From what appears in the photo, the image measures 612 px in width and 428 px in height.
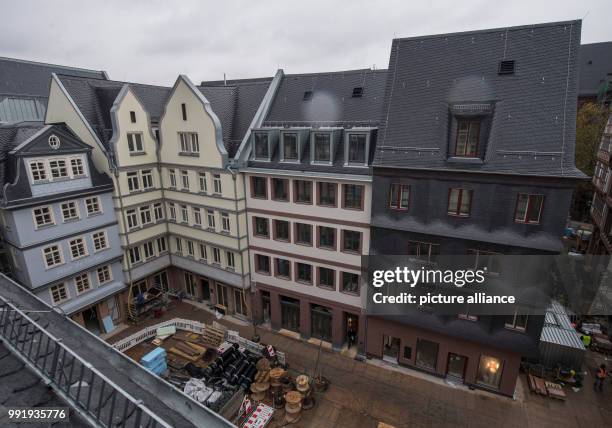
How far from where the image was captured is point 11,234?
1031 inches

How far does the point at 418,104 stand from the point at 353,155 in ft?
18.5

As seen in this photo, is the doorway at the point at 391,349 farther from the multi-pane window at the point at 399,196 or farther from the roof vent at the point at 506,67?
the roof vent at the point at 506,67

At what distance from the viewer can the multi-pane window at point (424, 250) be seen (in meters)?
23.4

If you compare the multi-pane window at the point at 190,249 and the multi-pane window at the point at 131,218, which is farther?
the multi-pane window at the point at 190,249

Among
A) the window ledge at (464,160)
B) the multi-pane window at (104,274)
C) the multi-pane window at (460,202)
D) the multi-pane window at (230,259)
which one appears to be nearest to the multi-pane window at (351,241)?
the multi-pane window at (460,202)

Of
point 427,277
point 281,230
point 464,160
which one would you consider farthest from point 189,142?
point 427,277

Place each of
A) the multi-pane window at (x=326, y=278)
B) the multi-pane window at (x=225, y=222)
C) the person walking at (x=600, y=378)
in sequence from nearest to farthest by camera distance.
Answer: the person walking at (x=600, y=378) < the multi-pane window at (x=326, y=278) < the multi-pane window at (x=225, y=222)

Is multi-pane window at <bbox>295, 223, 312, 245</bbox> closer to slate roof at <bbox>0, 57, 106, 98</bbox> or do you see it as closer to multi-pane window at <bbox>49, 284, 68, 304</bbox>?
multi-pane window at <bbox>49, 284, 68, 304</bbox>

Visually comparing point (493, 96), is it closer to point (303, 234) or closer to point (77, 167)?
point (303, 234)

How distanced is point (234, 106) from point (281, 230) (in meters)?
13.7

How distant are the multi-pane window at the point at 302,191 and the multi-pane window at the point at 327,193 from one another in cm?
96

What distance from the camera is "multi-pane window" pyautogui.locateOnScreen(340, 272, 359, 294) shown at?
27703 millimetres

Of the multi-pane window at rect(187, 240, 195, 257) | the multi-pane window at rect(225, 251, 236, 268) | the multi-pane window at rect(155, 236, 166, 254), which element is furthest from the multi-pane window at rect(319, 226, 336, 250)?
the multi-pane window at rect(155, 236, 166, 254)

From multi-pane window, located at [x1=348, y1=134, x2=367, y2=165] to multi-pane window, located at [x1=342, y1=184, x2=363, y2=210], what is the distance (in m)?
1.80
